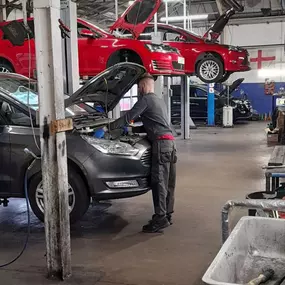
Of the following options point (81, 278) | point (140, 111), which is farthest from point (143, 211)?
point (81, 278)

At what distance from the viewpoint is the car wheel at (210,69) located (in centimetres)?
1155

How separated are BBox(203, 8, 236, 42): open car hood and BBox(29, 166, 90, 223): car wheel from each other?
766 cm

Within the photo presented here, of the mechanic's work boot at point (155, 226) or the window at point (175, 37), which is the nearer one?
the mechanic's work boot at point (155, 226)

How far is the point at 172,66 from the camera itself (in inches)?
335

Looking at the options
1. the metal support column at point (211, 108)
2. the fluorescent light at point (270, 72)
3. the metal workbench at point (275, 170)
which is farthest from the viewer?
the fluorescent light at point (270, 72)

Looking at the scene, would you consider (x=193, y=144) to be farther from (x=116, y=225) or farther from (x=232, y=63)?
(x=116, y=225)

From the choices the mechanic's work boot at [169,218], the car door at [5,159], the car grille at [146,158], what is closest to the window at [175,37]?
the car grille at [146,158]

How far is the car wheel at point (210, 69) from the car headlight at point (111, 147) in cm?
725

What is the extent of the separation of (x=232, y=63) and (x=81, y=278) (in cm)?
921

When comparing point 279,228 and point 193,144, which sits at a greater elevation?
point 279,228

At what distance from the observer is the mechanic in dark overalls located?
472 centimetres

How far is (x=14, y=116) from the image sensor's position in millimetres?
4910

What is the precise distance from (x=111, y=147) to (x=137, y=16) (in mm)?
4539

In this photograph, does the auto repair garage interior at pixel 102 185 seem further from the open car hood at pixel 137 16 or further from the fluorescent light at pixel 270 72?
the fluorescent light at pixel 270 72
